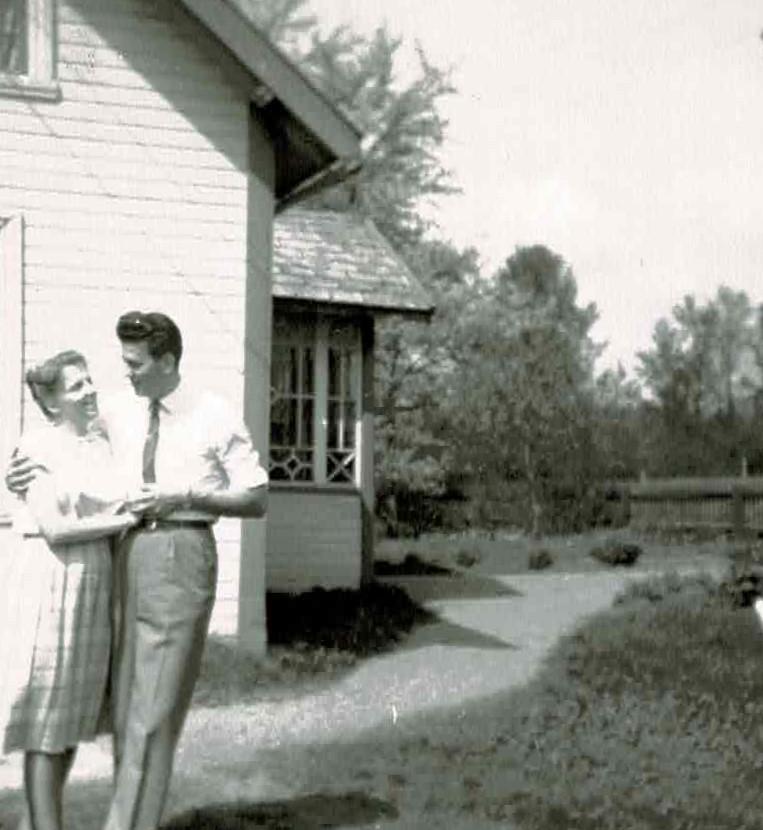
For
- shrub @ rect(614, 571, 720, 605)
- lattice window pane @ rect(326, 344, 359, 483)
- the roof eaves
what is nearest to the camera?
the roof eaves

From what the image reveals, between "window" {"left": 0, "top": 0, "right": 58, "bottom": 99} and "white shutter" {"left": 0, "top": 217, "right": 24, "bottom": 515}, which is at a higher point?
"window" {"left": 0, "top": 0, "right": 58, "bottom": 99}

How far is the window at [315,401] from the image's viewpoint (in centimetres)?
1806

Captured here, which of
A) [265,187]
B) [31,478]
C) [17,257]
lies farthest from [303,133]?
[31,478]

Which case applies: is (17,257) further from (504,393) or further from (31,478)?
(504,393)

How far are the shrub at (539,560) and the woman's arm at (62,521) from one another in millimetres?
17850

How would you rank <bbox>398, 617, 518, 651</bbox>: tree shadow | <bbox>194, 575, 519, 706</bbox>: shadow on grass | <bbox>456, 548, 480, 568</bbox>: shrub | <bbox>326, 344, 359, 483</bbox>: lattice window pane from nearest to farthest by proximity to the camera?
1. <bbox>194, 575, 519, 706</bbox>: shadow on grass
2. <bbox>398, 617, 518, 651</bbox>: tree shadow
3. <bbox>326, 344, 359, 483</bbox>: lattice window pane
4. <bbox>456, 548, 480, 568</bbox>: shrub

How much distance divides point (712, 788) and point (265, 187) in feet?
20.4

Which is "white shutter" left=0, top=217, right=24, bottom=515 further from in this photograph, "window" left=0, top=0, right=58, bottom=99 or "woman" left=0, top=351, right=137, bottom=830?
"woman" left=0, top=351, right=137, bottom=830

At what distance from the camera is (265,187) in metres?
13.0

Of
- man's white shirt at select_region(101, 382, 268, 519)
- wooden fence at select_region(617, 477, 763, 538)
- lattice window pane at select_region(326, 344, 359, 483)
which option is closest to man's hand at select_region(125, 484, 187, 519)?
man's white shirt at select_region(101, 382, 268, 519)

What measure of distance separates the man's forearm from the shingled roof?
1166cm

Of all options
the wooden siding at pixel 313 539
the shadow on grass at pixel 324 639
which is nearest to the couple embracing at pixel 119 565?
the shadow on grass at pixel 324 639

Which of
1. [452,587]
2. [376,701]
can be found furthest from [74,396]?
[452,587]

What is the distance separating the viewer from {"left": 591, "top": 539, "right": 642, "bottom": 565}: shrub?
23719 millimetres
